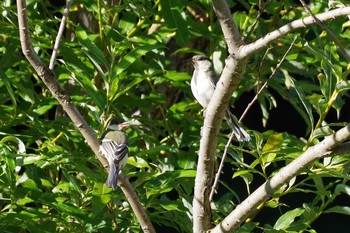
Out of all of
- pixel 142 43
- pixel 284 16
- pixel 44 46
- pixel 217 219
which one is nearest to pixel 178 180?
pixel 217 219

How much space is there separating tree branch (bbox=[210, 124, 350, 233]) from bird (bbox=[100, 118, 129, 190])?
45cm

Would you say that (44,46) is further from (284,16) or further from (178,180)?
(284,16)

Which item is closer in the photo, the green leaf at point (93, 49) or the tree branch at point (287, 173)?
the tree branch at point (287, 173)

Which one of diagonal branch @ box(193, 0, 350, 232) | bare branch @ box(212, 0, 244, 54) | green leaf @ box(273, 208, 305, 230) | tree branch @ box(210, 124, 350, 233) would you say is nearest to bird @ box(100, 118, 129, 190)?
diagonal branch @ box(193, 0, 350, 232)

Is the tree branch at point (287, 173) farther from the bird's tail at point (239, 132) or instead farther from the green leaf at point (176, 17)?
the green leaf at point (176, 17)

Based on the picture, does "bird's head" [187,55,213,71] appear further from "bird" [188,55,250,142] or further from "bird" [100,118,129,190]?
"bird" [100,118,129,190]

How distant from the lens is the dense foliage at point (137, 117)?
9.14 feet

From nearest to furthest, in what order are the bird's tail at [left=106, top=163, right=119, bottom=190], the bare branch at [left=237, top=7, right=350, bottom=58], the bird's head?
the bare branch at [left=237, top=7, right=350, bottom=58] < the bird's tail at [left=106, top=163, right=119, bottom=190] < the bird's head

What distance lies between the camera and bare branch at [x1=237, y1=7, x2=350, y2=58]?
5.86 feet

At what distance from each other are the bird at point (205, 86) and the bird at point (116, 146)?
11.8 inches

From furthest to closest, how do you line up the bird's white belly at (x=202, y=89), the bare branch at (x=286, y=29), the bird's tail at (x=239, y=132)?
1. the bird's white belly at (x=202, y=89)
2. the bird's tail at (x=239, y=132)
3. the bare branch at (x=286, y=29)

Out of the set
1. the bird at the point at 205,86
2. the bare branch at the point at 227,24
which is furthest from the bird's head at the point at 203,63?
the bare branch at the point at 227,24

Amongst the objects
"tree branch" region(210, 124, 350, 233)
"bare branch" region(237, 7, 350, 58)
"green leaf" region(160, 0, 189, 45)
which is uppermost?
"green leaf" region(160, 0, 189, 45)

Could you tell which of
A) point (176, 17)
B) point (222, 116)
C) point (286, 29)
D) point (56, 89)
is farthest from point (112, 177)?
point (286, 29)
